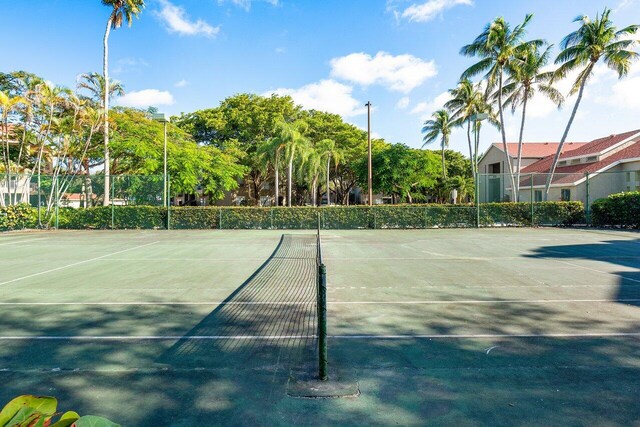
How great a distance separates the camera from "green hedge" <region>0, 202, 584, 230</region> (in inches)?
993

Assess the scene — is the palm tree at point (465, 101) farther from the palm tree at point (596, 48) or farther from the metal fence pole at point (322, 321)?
the metal fence pole at point (322, 321)

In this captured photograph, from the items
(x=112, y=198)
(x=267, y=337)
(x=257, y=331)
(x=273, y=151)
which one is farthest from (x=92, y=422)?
(x=273, y=151)

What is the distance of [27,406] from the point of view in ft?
3.32

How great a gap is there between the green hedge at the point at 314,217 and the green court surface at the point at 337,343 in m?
15.2

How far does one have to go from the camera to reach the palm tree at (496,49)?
29469 mm

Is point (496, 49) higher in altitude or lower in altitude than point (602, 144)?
Result: higher

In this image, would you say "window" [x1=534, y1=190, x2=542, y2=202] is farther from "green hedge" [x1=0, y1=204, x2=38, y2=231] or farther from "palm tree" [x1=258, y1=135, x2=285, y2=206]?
"green hedge" [x1=0, y1=204, x2=38, y2=231]

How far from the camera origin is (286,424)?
122 inches

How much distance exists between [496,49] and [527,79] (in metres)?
3.24

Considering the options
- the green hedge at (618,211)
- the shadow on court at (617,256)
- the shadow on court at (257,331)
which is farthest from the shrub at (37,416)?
the green hedge at (618,211)

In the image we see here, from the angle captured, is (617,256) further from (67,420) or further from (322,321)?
(67,420)

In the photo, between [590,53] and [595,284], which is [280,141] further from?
[595,284]

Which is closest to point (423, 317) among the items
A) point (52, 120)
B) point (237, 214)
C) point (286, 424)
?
point (286, 424)

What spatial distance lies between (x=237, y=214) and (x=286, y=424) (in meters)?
23.1
